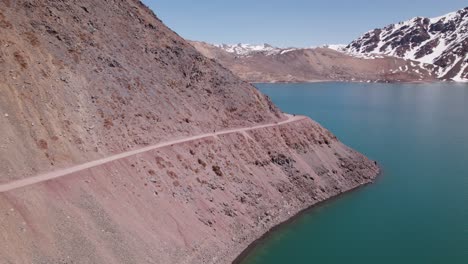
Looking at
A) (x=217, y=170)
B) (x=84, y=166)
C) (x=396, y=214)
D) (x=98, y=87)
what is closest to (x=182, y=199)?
(x=217, y=170)

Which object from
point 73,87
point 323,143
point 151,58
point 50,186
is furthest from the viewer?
point 323,143

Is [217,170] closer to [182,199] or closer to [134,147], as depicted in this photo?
[182,199]

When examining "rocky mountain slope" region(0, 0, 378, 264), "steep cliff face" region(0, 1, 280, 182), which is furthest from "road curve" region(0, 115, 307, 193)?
"steep cliff face" region(0, 1, 280, 182)

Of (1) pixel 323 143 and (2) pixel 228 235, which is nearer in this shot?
(2) pixel 228 235

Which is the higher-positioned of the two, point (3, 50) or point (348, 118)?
point (3, 50)

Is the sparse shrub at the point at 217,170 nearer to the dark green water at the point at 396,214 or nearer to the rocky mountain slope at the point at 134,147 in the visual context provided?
the rocky mountain slope at the point at 134,147

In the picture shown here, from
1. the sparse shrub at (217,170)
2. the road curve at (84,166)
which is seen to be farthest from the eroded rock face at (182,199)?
the road curve at (84,166)

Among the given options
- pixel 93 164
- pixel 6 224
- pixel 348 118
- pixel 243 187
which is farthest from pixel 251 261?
pixel 348 118

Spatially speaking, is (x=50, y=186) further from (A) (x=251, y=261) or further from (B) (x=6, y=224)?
(A) (x=251, y=261)
